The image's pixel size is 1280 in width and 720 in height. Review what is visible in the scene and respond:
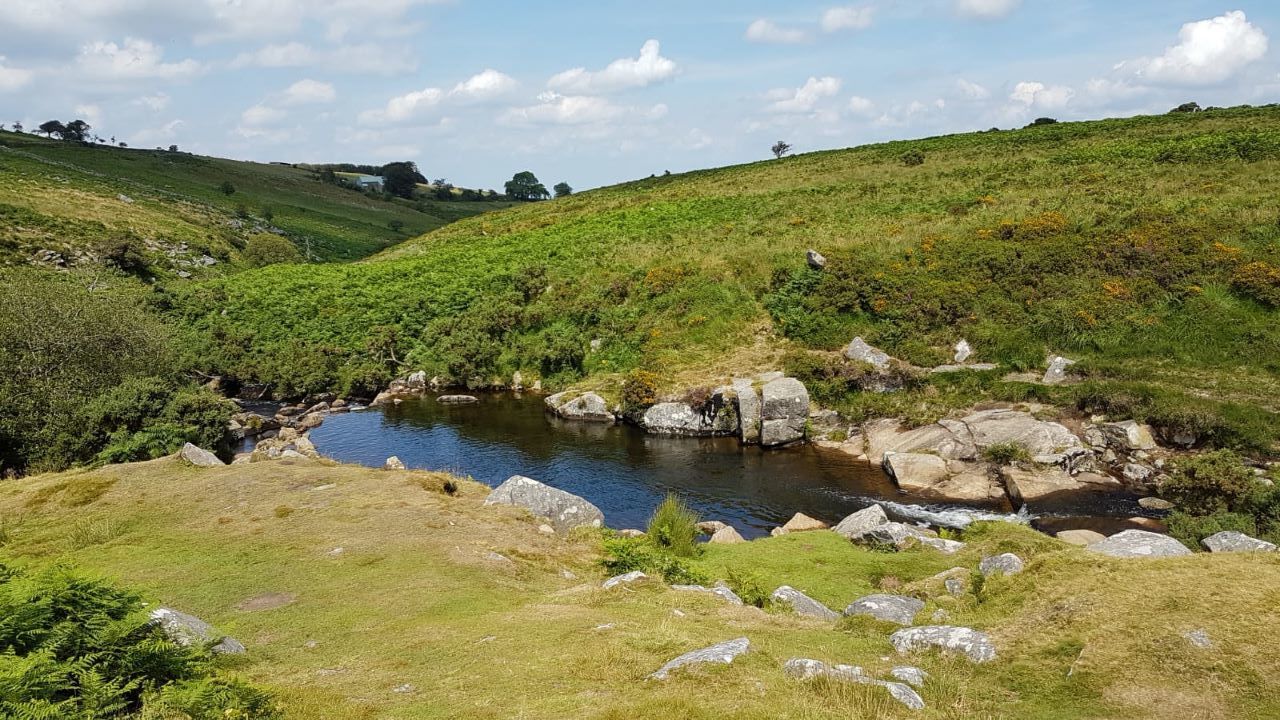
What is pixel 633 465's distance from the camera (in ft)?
116

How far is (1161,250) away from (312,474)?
48.1 m

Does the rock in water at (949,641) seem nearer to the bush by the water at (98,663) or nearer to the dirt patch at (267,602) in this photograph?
the bush by the water at (98,663)

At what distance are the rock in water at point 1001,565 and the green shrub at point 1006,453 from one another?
14847mm

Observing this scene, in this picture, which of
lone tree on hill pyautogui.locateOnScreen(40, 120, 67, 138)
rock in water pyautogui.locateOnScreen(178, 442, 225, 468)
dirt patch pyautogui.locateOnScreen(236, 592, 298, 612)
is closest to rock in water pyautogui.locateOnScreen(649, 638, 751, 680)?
dirt patch pyautogui.locateOnScreen(236, 592, 298, 612)

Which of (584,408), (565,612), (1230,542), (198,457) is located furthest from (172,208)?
(1230,542)

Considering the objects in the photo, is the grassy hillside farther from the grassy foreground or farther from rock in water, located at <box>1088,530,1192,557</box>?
rock in water, located at <box>1088,530,1192,557</box>

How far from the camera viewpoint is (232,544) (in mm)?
19906

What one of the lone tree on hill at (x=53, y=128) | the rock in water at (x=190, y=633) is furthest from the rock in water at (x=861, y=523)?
the lone tree on hill at (x=53, y=128)

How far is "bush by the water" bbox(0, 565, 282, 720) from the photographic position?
8.50 metres

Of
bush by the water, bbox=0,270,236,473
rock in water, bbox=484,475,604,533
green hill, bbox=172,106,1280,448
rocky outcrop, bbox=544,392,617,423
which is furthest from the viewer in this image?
rocky outcrop, bbox=544,392,617,423

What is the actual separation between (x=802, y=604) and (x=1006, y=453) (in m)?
19.3

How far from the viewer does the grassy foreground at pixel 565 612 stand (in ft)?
31.4

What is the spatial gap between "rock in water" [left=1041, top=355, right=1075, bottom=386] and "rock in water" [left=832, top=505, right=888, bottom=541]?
18.4 m

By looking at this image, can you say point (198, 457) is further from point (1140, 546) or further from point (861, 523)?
point (1140, 546)
